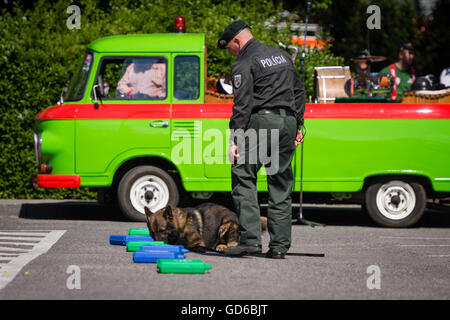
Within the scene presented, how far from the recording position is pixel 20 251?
7.33m

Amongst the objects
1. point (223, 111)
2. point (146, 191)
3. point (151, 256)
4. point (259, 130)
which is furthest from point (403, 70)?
point (151, 256)

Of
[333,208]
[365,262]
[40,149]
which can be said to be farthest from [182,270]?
[333,208]

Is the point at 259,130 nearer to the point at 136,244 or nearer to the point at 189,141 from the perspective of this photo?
the point at 136,244

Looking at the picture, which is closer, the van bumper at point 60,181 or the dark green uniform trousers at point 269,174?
the dark green uniform trousers at point 269,174

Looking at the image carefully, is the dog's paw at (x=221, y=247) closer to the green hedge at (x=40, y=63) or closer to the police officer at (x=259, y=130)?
the police officer at (x=259, y=130)

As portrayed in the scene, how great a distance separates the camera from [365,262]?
7008 mm

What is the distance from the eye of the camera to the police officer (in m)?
6.69

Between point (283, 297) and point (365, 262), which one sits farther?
point (365, 262)

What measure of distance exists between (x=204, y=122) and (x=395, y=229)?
9.23ft

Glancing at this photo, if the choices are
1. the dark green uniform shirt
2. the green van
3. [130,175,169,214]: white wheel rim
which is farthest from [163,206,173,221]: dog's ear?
[130,175,169,214]: white wheel rim

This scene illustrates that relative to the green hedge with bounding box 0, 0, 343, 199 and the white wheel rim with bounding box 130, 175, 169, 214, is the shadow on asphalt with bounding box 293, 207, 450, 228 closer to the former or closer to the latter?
the green hedge with bounding box 0, 0, 343, 199

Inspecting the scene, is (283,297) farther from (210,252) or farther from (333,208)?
(333,208)

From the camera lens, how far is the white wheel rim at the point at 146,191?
10.2m

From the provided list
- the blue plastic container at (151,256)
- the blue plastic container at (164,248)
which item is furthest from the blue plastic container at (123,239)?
the blue plastic container at (151,256)
